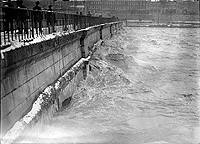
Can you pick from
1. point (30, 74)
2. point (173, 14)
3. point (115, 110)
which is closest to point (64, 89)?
point (115, 110)

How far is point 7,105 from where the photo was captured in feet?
16.6

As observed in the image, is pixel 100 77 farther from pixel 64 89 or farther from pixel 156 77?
pixel 64 89

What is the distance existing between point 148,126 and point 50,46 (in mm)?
3415

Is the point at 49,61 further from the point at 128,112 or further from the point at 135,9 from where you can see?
the point at 135,9

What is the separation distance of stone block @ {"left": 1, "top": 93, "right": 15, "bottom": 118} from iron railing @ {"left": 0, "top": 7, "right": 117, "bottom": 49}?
94 centimetres

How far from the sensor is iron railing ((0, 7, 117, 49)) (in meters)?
6.25

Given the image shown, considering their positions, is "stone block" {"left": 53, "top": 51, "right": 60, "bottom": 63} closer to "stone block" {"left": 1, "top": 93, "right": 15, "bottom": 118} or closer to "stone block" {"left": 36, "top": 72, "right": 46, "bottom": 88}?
"stone block" {"left": 36, "top": 72, "right": 46, "bottom": 88}

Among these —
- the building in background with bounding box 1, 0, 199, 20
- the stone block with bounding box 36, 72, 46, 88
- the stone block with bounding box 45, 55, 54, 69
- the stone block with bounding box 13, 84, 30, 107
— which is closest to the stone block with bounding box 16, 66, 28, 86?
the stone block with bounding box 13, 84, 30, 107

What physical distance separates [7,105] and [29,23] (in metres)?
6.18

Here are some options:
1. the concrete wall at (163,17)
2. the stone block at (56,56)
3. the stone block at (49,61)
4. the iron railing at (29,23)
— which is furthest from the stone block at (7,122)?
the concrete wall at (163,17)

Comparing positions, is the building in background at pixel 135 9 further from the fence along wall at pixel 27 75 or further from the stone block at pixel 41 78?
the stone block at pixel 41 78

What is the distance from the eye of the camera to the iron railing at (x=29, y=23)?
20.5 ft

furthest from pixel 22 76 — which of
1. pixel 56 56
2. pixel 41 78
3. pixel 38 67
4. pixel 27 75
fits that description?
pixel 56 56

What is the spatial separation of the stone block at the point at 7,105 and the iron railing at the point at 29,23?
939 mm
